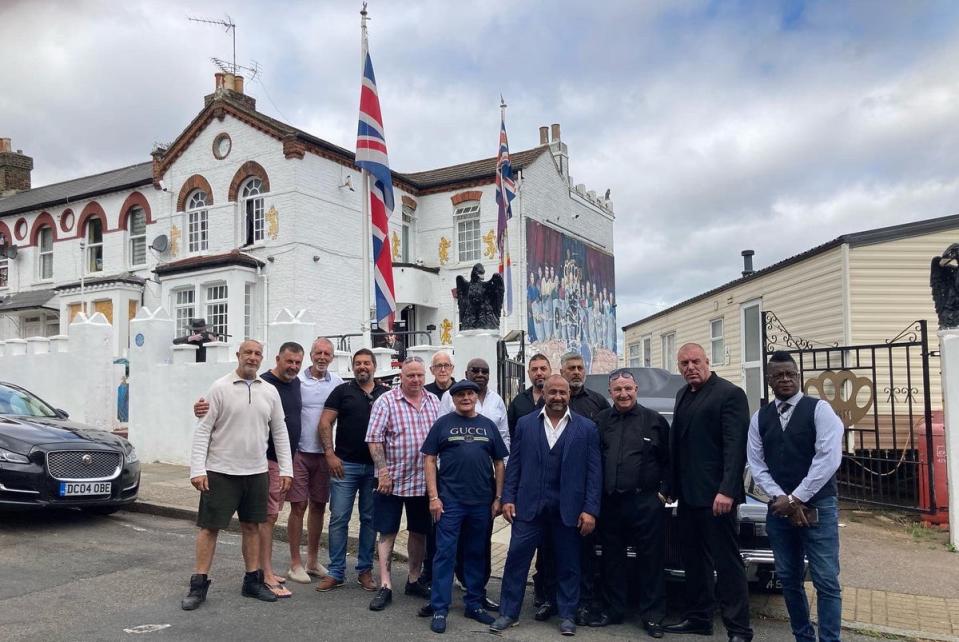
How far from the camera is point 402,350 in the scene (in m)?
15.8

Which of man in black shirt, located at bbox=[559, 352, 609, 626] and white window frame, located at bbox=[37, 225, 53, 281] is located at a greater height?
white window frame, located at bbox=[37, 225, 53, 281]

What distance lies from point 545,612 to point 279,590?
2.01 meters

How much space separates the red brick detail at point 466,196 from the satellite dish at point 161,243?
27.0ft

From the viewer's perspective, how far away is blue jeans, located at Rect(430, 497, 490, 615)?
5.54 meters

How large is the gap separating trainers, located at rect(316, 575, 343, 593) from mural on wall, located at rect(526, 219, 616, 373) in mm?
15164

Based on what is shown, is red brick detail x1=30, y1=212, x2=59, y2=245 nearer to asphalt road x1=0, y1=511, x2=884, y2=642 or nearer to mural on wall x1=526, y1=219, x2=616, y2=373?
mural on wall x1=526, y1=219, x2=616, y2=373

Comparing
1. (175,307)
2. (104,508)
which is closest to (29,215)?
(175,307)

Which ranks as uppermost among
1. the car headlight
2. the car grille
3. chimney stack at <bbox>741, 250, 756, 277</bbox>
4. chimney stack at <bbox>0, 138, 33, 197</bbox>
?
chimney stack at <bbox>0, 138, 33, 197</bbox>

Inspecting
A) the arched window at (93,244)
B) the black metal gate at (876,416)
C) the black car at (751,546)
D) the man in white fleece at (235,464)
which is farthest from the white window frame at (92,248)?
the black car at (751,546)

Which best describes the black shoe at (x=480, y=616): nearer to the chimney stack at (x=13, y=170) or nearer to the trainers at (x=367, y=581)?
the trainers at (x=367, y=581)

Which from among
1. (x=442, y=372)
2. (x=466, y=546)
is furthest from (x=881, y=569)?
(x=442, y=372)

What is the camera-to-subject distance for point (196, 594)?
18.4 feet

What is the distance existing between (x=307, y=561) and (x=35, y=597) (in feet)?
6.81

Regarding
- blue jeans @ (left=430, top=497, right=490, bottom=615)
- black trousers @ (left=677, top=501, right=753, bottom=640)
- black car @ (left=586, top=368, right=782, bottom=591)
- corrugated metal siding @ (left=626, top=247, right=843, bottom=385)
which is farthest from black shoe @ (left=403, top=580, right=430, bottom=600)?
corrugated metal siding @ (left=626, top=247, right=843, bottom=385)
